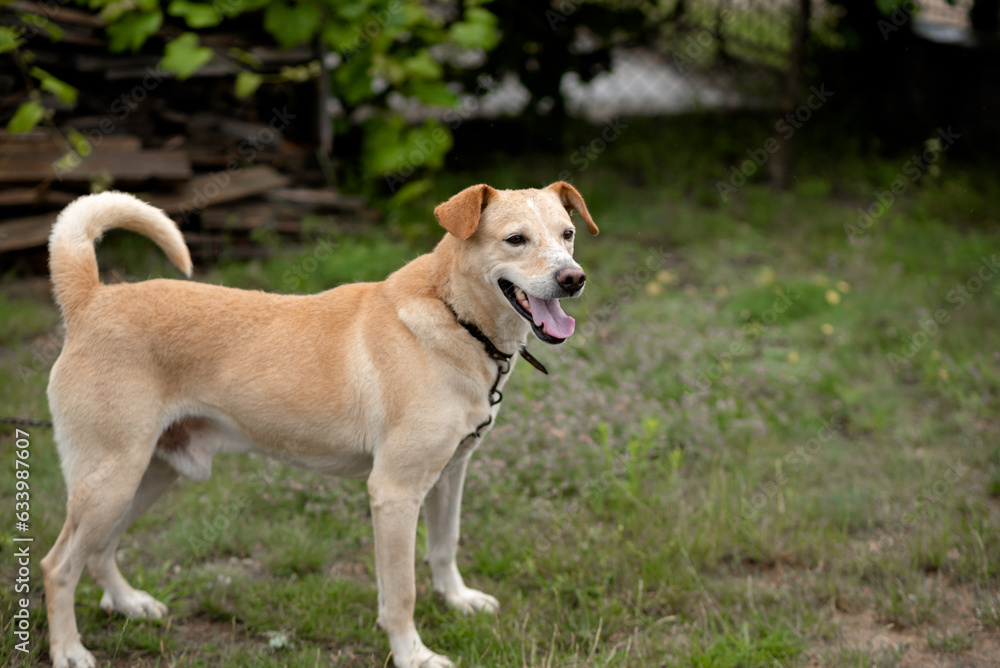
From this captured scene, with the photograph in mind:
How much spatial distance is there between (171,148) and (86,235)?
3.93 m

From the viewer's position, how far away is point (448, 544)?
12.0ft

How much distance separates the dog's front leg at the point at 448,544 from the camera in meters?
3.58

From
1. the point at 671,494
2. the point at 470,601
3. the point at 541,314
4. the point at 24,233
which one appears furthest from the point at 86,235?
the point at 24,233

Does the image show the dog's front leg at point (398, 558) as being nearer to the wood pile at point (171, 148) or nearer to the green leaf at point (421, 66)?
the wood pile at point (171, 148)

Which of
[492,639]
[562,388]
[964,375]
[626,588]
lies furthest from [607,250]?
[492,639]

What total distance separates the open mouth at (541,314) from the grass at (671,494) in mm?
1333

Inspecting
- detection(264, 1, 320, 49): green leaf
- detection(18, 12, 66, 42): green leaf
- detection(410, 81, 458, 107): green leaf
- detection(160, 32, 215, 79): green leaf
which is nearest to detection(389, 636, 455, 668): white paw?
detection(410, 81, 458, 107): green leaf

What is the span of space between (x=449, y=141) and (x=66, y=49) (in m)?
3.23

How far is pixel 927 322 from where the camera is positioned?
6254 millimetres

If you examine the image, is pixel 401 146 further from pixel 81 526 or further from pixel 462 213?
pixel 81 526

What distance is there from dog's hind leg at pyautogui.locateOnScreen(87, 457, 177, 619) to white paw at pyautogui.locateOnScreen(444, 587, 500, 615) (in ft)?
4.21

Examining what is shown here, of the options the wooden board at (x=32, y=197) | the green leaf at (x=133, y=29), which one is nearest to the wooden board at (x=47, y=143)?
the wooden board at (x=32, y=197)

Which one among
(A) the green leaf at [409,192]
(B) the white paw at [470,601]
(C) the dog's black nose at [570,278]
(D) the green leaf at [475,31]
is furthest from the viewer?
(A) the green leaf at [409,192]

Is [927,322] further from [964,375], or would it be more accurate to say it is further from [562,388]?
[562,388]
